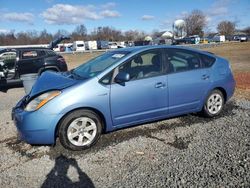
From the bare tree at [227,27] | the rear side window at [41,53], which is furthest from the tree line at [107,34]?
the rear side window at [41,53]

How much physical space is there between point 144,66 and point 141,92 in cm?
53

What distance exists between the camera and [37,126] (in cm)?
392

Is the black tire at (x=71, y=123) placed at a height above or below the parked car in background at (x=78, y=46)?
below

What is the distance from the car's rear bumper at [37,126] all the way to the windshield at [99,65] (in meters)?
1.01

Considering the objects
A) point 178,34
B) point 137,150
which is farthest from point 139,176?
point 178,34

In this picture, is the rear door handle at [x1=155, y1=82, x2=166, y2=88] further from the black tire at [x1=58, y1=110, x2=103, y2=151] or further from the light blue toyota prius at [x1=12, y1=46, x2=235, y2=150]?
the black tire at [x1=58, y1=110, x2=103, y2=151]

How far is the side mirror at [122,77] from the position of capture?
419 centimetres

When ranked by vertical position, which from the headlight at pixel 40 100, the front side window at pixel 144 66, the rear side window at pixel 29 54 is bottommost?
the headlight at pixel 40 100

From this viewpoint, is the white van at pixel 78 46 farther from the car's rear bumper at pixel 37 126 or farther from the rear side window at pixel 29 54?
the car's rear bumper at pixel 37 126

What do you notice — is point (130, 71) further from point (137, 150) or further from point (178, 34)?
point (178, 34)

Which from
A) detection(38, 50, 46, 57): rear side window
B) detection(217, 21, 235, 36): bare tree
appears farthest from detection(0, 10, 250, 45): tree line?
detection(38, 50, 46, 57): rear side window

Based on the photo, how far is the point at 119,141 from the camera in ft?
14.8

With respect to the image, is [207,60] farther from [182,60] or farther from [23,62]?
[23,62]

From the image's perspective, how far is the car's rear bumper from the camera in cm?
391
